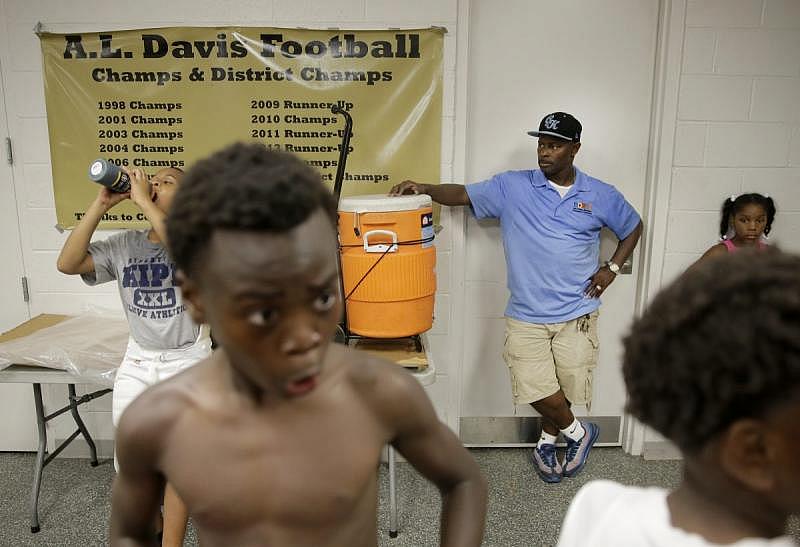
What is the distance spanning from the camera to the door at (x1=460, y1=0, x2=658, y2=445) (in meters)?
2.66

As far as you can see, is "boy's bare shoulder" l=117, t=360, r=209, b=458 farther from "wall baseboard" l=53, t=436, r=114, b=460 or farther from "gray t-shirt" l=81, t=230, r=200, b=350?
"wall baseboard" l=53, t=436, r=114, b=460

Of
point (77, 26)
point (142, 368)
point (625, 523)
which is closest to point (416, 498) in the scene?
point (142, 368)

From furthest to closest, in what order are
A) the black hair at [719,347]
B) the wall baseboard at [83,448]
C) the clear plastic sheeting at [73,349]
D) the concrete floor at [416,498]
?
the wall baseboard at [83,448], the concrete floor at [416,498], the clear plastic sheeting at [73,349], the black hair at [719,347]

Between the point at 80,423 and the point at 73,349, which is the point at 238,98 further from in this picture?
the point at 80,423

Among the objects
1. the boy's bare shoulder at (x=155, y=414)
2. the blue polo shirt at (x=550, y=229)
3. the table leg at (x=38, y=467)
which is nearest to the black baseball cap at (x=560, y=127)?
the blue polo shirt at (x=550, y=229)

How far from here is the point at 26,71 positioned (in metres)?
2.58

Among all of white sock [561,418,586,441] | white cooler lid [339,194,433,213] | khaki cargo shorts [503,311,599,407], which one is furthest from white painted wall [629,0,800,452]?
white cooler lid [339,194,433,213]

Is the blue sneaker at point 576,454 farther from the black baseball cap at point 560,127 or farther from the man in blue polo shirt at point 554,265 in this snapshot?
the black baseball cap at point 560,127

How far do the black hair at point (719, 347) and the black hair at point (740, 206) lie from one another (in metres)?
2.26

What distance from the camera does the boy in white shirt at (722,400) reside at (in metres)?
0.56

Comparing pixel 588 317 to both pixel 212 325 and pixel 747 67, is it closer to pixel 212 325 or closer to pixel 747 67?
pixel 747 67

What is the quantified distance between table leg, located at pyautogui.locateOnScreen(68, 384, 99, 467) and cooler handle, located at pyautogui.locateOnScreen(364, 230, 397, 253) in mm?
1565

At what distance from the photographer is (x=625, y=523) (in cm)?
65

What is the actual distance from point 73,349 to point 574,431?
84.2 inches
